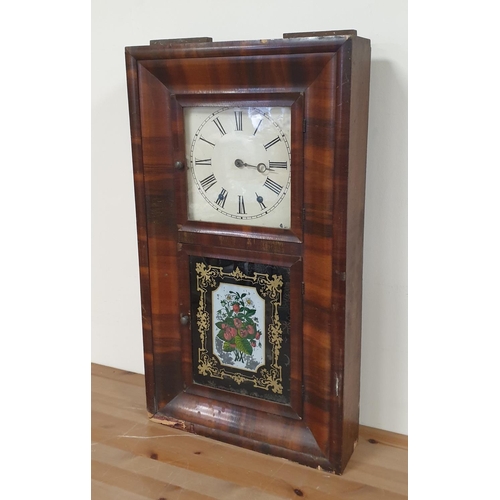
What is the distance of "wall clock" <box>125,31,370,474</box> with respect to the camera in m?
1.16

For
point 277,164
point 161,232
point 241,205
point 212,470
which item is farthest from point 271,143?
point 212,470

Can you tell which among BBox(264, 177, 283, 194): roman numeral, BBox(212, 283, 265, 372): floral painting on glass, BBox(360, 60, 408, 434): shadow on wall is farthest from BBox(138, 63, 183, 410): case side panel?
BBox(360, 60, 408, 434): shadow on wall

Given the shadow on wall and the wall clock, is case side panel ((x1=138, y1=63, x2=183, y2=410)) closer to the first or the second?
the wall clock

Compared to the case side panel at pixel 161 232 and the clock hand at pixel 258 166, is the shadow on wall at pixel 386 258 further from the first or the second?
the case side panel at pixel 161 232

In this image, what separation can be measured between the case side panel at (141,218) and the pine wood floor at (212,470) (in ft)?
0.39

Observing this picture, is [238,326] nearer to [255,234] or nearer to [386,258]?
[255,234]

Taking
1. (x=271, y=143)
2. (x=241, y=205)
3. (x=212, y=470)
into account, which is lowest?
(x=212, y=470)

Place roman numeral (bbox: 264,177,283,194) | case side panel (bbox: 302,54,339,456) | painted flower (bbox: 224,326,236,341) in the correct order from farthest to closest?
painted flower (bbox: 224,326,236,341)
roman numeral (bbox: 264,177,283,194)
case side panel (bbox: 302,54,339,456)

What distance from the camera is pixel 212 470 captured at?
126 centimetres

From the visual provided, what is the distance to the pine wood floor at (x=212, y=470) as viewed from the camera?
118 cm

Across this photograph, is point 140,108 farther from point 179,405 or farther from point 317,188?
point 179,405

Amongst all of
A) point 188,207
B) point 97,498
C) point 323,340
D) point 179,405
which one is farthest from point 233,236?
point 97,498

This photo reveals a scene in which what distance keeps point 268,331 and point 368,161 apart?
1.40ft

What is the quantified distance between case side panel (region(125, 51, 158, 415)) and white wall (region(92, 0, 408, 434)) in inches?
8.6
